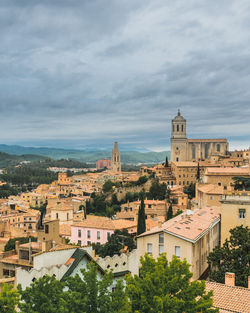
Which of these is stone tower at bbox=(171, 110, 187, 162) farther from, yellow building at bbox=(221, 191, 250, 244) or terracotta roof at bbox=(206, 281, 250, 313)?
terracotta roof at bbox=(206, 281, 250, 313)

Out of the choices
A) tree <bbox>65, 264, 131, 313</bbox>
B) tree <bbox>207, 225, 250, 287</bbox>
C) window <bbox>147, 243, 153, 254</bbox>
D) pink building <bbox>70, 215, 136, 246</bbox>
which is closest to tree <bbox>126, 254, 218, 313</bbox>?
tree <bbox>65, 264, 131, 313</bbox>

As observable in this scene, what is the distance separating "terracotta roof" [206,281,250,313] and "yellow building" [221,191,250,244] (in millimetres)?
11338

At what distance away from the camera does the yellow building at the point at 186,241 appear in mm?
26906

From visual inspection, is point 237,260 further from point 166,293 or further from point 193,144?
point 193,144

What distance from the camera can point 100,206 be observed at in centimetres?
8025

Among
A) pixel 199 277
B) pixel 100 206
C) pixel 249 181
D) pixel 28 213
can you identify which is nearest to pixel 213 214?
pixel 199 277

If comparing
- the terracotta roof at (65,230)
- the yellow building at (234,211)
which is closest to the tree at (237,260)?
the yellow building at (234,211)

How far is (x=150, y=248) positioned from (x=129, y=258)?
26.4 feet

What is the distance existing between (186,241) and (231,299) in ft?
30.5

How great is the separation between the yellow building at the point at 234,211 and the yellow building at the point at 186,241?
4.54ft

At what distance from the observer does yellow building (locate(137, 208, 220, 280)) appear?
2691 centimetres

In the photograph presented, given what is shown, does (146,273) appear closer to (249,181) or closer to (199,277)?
(199,277)

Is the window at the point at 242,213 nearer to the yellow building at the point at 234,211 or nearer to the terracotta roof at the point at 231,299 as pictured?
the yellow building at the point at 234,211

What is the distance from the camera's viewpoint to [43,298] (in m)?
12.9
